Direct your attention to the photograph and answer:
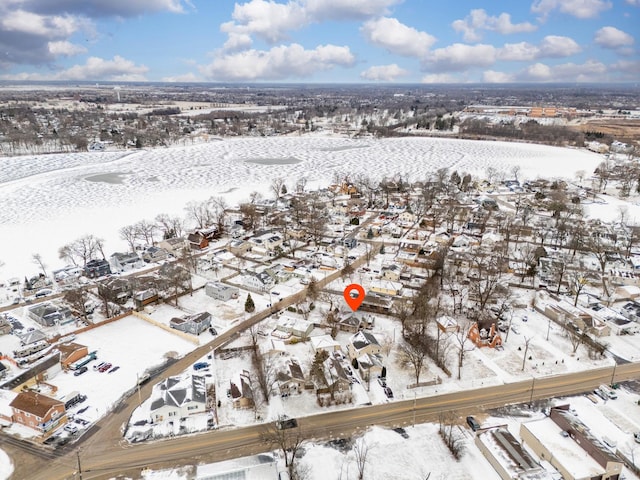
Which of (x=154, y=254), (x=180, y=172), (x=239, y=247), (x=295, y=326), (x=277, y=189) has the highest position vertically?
(x=277, y=189)

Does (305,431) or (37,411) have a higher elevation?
(37,411)

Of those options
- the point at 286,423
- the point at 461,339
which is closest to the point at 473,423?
the point at 461,339

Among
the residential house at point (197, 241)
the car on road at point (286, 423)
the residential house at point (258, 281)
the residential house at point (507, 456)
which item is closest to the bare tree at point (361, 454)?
the car on road at point (286, 423)

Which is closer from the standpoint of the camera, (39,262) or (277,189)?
(39,262)

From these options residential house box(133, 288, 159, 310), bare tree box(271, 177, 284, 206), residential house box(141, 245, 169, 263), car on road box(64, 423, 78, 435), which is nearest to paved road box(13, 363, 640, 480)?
car on road box(64, 423, 78, 435)

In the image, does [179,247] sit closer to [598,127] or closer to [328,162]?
[328,162]

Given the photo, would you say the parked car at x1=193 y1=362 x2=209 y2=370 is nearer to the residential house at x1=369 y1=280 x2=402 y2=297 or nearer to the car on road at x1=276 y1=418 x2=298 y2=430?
the car on road at x1=276 y1=418 x2=298 y2=430

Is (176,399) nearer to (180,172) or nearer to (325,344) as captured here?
(325,344)
